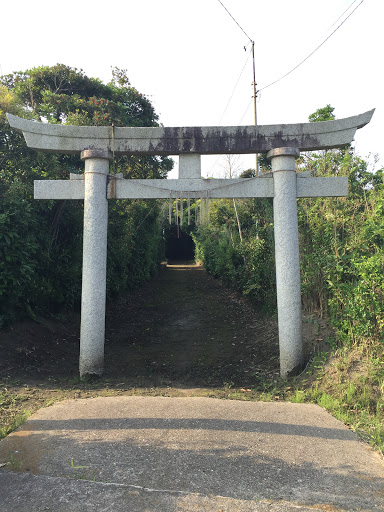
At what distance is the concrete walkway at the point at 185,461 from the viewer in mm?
2555

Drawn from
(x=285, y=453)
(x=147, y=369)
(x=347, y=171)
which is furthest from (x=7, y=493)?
(x=347, y=171)

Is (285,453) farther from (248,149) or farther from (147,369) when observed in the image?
(248,149)

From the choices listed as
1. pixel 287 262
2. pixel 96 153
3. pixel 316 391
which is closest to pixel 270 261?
pixel 287 262

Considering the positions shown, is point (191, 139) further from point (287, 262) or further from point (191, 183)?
point (287, 262)

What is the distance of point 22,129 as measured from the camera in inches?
224

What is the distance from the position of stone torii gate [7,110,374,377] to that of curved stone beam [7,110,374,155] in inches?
0.6

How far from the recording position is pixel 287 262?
5.75m

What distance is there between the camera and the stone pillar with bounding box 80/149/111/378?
18.6 ft

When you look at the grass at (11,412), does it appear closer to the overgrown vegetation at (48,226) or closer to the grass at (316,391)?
the grass at (316,391)

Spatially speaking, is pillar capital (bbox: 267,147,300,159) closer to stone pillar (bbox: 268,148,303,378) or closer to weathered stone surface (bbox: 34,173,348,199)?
stone pillar (bbox: 268,148,303,378)

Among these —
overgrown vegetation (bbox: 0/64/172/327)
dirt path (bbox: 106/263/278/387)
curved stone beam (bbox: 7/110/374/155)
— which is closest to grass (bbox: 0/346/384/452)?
dirt path (bbox: 106/263/278/387)

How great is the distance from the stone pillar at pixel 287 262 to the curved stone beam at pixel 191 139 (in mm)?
277

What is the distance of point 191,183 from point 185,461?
405 centimetres

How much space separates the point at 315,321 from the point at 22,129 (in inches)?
222
